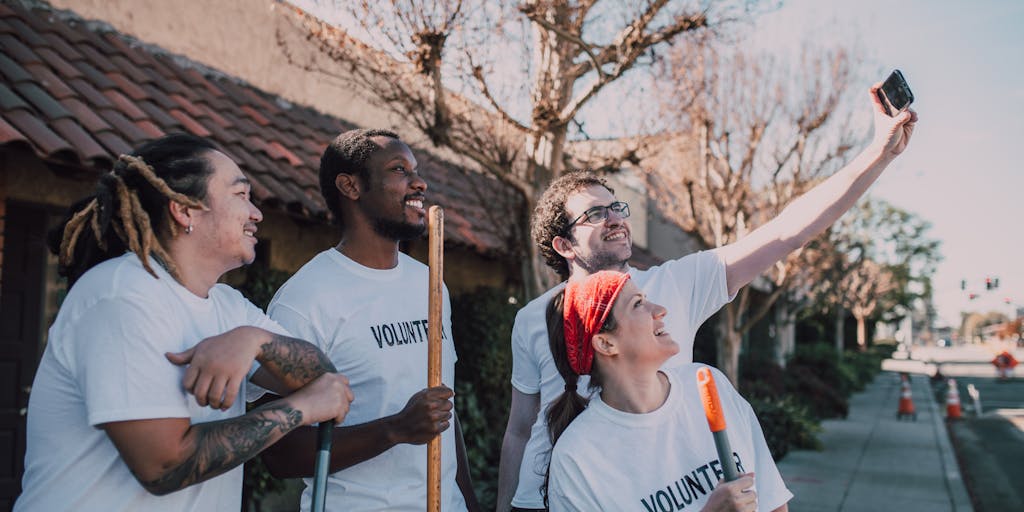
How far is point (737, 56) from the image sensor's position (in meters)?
11.0

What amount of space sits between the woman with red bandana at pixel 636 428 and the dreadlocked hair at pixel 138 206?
42.8 inches

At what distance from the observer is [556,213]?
3.26 m

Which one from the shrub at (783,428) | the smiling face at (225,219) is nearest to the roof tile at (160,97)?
the smiling face at (225,219)

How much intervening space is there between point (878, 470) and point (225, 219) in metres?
10.9

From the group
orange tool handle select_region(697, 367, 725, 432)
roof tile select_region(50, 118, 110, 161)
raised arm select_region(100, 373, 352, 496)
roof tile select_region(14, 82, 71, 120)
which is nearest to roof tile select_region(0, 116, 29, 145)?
roof tile select_region(50, 118, 110, 161)

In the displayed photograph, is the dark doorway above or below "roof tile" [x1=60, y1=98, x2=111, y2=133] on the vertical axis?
below

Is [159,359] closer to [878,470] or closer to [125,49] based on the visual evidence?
[125,49]

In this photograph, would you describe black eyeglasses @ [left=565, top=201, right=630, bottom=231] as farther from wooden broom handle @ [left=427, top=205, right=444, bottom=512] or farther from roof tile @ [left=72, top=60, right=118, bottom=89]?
roof tile @ [left=72, top=60, right=118, bottom=89]

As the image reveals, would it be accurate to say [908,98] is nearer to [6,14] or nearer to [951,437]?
[6,14]

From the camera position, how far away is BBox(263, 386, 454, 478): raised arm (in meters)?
2.37

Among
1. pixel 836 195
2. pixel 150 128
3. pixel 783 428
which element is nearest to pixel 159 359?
pixel 836 195

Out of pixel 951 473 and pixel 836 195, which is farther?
pixel 951 473

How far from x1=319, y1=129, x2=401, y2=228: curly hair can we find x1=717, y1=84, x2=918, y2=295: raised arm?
4.31ft

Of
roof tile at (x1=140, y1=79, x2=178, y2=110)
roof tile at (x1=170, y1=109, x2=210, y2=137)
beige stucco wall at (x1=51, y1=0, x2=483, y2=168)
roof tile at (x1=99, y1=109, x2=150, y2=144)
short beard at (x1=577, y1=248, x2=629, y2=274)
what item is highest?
beige stucco wall at (x1=51, y1=0, x2=483, y2=168)
